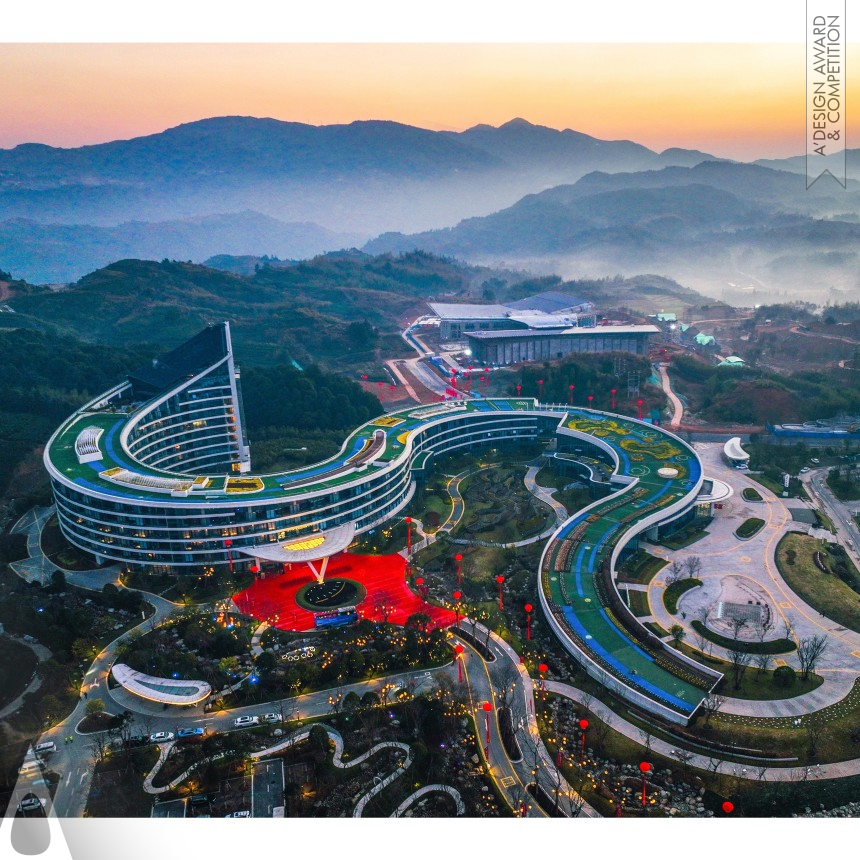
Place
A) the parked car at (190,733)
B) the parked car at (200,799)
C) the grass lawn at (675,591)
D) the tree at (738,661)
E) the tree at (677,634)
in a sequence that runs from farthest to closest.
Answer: the grass lawn at (675,591) → the tree at (677,634) → the tree at (738,661) → the parked car at (190,733) → the parked car at (200,799)

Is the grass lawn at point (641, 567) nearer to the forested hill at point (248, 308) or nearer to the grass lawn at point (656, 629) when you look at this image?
the grass lawn at point (656, 629)

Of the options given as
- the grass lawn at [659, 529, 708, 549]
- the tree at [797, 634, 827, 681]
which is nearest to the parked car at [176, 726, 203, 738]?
the tree at [797, 634, 827, 681]

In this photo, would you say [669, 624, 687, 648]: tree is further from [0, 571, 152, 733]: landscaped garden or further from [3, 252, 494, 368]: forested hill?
[3, 252, 494, 368]: forested hill

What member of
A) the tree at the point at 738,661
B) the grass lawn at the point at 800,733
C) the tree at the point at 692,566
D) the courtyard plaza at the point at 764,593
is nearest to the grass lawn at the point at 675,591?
the courtyard plaza at the point at 764,593

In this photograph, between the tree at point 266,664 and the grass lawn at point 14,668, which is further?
the tree at point 266,664

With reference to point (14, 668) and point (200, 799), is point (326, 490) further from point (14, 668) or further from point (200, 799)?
point (200, 799)

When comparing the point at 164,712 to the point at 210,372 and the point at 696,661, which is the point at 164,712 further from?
the point at 210,372
